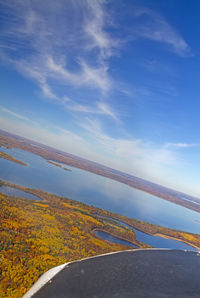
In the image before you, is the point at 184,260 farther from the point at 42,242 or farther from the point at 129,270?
the point at 42,242

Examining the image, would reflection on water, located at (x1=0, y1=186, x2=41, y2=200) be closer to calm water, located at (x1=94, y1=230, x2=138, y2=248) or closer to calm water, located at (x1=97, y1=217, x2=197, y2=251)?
calm water, located at (x1=94, y1=230, x2=138, y2=248)

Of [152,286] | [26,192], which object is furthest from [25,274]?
[26,192]

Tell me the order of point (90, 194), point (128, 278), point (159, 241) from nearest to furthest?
point (128, 278) → point (159, 241) → point (90, 194)

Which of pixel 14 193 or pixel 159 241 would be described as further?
pixel 159 241

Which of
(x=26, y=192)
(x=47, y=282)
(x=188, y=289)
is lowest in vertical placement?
(x=26, y=192)

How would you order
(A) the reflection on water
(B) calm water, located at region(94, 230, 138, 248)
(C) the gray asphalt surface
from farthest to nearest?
(A) the reflection on water < (B) calm water, located at region(94, 230, 138, 248) < (C) the gray asphalt surface

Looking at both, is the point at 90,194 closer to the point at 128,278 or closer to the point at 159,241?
the point at 159,241

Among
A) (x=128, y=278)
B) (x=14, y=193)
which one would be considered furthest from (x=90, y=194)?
→ (x=128, y=278)

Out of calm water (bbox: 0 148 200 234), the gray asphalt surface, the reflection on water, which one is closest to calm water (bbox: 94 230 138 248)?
the reflection on water

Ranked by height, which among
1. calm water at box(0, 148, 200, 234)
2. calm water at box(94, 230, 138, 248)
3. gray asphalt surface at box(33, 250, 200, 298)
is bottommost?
calm water at box(0, 148, 200, 234)
